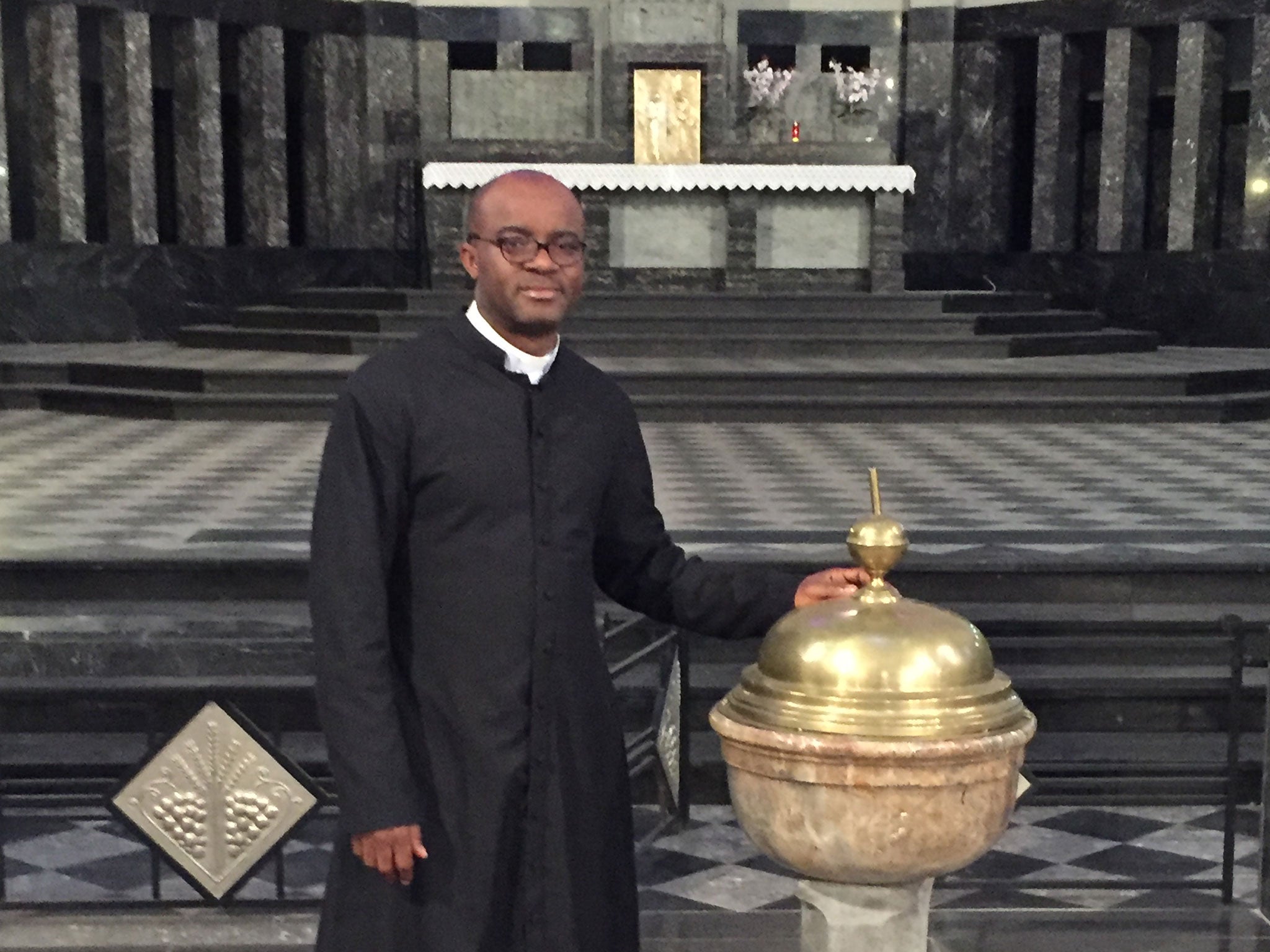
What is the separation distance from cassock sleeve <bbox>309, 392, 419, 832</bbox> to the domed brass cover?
1.67 ft

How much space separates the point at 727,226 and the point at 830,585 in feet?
38.7

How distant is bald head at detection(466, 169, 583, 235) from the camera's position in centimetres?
245

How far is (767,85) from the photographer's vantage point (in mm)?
15055

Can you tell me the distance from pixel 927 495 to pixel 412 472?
5.90 meters

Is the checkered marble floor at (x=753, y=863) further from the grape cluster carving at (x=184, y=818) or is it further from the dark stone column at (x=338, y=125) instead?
the dark stone column at (x=338, y=125)

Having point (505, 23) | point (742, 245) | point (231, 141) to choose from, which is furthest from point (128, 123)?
point (742, 245)

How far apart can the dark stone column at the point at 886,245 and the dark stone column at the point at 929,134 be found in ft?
10.3

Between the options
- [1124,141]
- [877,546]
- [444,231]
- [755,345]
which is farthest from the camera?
[1124,141]

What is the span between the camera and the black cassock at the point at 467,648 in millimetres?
2453

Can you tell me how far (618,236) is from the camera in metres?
14.2

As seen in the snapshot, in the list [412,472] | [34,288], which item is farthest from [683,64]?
[412,472]

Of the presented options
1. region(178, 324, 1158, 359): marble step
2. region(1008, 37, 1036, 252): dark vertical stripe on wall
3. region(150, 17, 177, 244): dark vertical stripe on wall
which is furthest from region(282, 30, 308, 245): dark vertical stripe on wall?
region(1008, 37, 1036, 252): dark vertical stripe on wall

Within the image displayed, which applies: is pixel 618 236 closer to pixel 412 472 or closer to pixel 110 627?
pixel 110 627

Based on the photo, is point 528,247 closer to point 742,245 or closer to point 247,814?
point 247,814
